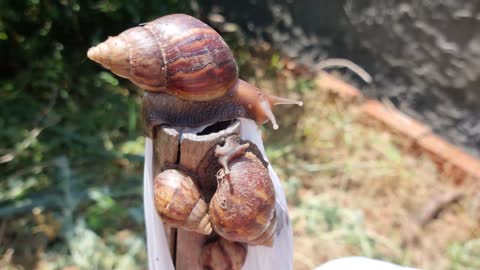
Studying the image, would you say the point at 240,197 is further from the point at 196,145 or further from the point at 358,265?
the point at 358,265

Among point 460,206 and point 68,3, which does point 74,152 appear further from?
point 460,206

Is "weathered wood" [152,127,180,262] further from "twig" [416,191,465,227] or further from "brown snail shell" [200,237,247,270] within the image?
"twig" [416,191,465,227]

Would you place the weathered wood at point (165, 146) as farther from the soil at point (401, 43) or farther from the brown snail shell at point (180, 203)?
the soil at point (401, 43)

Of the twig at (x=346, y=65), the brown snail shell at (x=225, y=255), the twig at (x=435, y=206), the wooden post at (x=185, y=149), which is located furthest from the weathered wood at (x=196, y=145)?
the twig at (x=346, y=65)

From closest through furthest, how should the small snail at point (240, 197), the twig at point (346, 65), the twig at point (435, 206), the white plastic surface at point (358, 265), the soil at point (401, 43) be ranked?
the small snail at point (240, 197) → the white plastic surface at point (358, 265) → the twig at point (435, 206) → the soil at point (401, 43) → the twig at point (346, 65)

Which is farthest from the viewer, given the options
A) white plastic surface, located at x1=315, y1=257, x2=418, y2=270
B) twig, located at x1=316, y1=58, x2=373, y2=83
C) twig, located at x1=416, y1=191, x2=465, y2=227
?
twig, located at x1=316, y1=58, x2=373, y2=83

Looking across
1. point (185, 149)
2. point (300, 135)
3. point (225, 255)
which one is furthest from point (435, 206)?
point (185, 149)

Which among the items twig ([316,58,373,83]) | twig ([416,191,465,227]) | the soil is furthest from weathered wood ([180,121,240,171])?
twig ([316,58,373,83])
